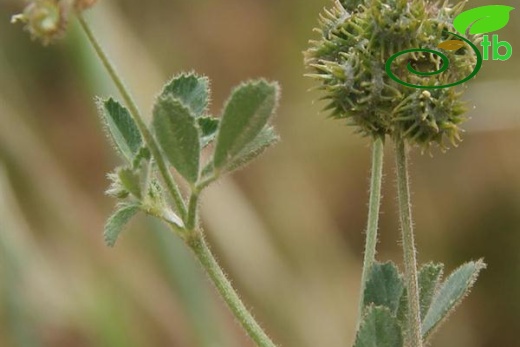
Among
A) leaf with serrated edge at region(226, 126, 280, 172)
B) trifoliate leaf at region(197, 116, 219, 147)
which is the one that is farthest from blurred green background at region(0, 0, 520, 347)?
leaf with serrated edge at region(226, 126, 280, 172)

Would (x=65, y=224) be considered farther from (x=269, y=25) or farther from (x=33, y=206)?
(x=269, y=25)

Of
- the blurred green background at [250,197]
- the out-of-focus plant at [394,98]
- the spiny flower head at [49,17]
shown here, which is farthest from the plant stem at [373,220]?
the blurred green background at [250,197]

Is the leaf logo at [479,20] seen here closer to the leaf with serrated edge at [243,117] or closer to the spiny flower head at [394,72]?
the spiny flower head at [394,72]

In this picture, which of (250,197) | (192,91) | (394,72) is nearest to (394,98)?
(394,72)

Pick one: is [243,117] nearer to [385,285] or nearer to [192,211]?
[192,211]

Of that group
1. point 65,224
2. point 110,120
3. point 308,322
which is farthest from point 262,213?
point 110,120

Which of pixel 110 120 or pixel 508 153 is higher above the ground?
pixel 110 120

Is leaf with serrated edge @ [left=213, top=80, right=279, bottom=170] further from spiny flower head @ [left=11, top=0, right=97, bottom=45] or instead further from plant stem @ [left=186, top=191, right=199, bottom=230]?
spiny flower head @ [left=11, top=0, right=97, bottom=45]
